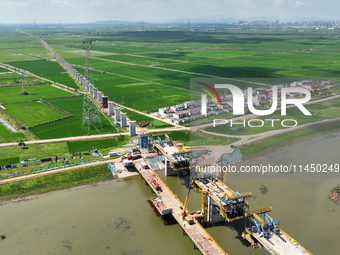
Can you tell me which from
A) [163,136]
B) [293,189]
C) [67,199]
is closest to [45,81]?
[163,136]

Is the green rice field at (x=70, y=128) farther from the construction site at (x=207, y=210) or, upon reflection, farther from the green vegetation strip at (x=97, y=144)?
the construction site at (x=207, y=210)

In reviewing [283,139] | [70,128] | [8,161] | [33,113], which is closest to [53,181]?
[8,161]

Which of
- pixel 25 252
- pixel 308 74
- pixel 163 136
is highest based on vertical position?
pixel 308 74

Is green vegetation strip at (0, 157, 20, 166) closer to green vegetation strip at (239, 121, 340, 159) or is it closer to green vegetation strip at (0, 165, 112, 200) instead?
green vegetation strip at (0, 165, 112, 200)

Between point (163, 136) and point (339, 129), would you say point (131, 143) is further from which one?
point (339, 129)

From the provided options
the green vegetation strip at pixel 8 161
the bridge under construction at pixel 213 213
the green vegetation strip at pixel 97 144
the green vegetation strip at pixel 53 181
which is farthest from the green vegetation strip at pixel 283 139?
the green vegetation strip at pixel 8 161

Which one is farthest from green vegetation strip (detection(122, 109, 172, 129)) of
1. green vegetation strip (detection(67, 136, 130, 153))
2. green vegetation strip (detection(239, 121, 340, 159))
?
green vegetation strip (detection(239, 121, 340, 159))

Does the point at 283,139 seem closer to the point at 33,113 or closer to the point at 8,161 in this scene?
the point at 8,161
